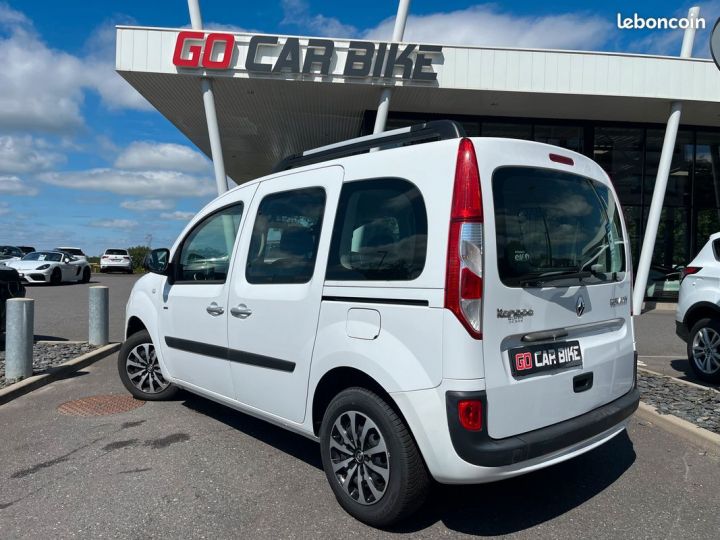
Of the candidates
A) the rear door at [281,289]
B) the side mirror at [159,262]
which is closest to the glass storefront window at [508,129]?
the side mirror at [159,262]

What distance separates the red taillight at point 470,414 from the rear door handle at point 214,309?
6.71 ft

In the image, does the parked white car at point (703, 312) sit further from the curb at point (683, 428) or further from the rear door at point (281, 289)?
the rear door at point (281, 289)

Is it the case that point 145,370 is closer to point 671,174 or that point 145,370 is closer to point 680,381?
point 680,381

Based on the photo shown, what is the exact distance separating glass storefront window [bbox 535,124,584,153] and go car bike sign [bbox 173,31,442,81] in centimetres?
505

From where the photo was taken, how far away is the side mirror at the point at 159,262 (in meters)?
4.71

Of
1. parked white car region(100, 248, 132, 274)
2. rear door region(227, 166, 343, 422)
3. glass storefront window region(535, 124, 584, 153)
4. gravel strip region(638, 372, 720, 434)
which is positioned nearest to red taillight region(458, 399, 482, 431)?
rear door region(227, 166, 343, 422)

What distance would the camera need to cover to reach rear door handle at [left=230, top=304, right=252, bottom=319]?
12.4 ft

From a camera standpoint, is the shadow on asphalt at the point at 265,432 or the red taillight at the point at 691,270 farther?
the red taillight at the point at 691,270

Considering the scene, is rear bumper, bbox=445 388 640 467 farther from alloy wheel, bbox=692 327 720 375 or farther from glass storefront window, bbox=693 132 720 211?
glass storefront window, bbox=693 132 720 211

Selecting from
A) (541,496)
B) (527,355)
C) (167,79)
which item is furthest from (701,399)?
(167,79)

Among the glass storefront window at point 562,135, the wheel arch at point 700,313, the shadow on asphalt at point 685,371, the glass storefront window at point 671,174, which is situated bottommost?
the shadow on asphalt at point 685,371

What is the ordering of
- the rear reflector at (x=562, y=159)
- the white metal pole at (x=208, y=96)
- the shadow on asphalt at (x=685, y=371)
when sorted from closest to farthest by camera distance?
the rear reflector at (x=562, y=159) < the shadow on asphalt at (x=685, y=371) < the white metal pole at (x=208, y=96)

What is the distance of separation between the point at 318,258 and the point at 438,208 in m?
0.89

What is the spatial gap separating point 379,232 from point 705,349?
17.0 feet
